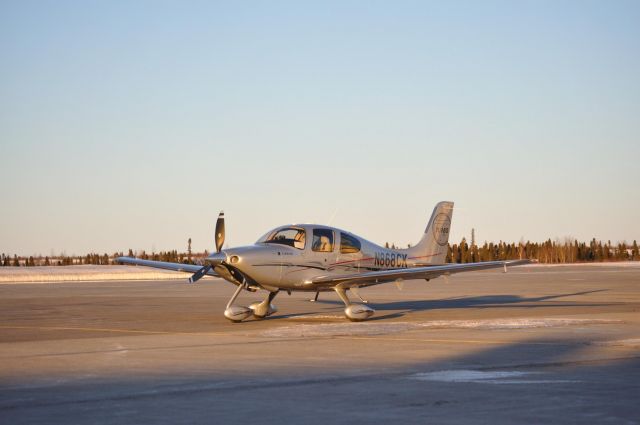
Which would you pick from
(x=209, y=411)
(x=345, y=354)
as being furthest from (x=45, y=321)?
(x=209, y=411)

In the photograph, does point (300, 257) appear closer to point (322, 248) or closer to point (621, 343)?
point (322, 248)

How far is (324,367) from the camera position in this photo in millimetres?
12500


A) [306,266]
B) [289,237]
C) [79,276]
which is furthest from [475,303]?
[79,276]

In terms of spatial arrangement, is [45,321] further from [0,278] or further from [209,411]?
[0,278]

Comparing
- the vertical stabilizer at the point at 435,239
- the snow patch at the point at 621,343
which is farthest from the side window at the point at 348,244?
the snow patch at the point at 621,343

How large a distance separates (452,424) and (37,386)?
5187mm

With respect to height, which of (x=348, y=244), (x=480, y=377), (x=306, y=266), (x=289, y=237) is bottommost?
(x=480, y=377)

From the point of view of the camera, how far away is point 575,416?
8.61 m

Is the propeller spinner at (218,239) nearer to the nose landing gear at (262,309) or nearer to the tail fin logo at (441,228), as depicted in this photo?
the nose landing gear at (262,309)

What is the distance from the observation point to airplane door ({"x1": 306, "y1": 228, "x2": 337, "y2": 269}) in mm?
22953

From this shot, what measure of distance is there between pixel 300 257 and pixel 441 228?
6.95 metres

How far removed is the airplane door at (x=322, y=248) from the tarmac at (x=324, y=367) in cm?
138

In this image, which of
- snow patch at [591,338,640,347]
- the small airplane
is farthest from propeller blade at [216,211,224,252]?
snow patch at [591,338,640,347]

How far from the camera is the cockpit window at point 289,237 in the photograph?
22.7 m
